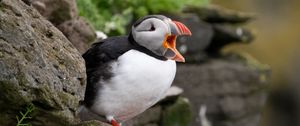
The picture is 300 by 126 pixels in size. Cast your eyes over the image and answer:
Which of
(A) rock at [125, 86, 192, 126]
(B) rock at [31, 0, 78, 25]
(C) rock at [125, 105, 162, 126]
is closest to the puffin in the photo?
(B) rock at [31, 0, 78, 25]

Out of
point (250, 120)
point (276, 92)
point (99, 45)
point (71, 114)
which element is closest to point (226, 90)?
point (250, 120)

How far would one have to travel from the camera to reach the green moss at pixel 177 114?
175 inches

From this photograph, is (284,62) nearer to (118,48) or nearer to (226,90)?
(226,90)

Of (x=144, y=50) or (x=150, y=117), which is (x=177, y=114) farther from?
(x=144, y=50)

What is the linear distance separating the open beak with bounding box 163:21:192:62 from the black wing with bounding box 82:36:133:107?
0.49 feet

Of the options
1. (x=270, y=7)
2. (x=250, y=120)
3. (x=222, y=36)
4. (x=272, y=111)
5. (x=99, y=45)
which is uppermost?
(x=99, y=45)

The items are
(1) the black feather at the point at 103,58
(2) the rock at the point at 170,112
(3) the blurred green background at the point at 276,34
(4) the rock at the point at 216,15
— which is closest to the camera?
(1) the black feather at the point at 103,58

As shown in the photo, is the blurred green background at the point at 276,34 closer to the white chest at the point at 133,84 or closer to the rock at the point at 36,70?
the white chest at the point at 133,84

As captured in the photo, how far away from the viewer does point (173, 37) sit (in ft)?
9.83

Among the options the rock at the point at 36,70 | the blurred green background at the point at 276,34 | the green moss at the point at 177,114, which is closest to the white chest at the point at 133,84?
the rock at the point at 36,70

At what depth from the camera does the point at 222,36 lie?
6.22 meters

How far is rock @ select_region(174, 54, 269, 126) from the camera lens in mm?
5801

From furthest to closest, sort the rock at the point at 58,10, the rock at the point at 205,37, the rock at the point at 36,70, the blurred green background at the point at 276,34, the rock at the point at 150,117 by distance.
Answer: the blurred green background at the point at 276,34, the rock at the point at 205,37, the rock at the point at 150,117, the rock at the point at 58,10, the rock at the point at 36,70

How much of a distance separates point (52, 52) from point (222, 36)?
3662 millimetres
